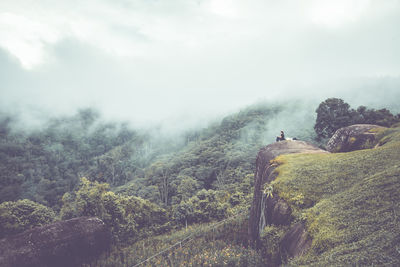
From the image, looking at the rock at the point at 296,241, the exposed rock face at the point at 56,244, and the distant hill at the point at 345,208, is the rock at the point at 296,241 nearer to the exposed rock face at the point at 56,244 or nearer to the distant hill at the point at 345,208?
the distant hill at the point at 345,208

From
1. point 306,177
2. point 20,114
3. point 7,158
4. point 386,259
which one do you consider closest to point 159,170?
point 306,177

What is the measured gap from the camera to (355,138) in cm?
1307

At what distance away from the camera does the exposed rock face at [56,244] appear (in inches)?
406

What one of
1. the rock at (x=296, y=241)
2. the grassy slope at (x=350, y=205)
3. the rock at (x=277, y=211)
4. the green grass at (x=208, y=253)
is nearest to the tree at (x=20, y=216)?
the green grass at (x=208, y=253)

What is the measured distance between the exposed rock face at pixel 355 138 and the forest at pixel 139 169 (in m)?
9.90

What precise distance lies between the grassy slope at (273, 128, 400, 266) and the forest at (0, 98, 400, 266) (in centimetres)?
1363

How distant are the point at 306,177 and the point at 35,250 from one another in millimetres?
12956

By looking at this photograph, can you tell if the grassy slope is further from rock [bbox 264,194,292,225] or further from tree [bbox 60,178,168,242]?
tree [bbox 60,178,168,242]

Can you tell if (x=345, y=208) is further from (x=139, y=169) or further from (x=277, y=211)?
(x=139, y=169)

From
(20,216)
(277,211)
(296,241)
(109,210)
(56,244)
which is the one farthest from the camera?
(109,210)

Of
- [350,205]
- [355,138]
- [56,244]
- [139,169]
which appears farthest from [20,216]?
[139,169]

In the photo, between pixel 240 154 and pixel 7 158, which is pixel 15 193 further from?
pixel 240 154

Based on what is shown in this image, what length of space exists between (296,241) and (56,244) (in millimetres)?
11973

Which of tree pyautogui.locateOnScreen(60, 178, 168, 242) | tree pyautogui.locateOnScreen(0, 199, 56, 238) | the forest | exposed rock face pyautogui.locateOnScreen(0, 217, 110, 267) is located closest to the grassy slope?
exposed rock face pyautogui.locateOnScreen(0, 217, 110, 267)
